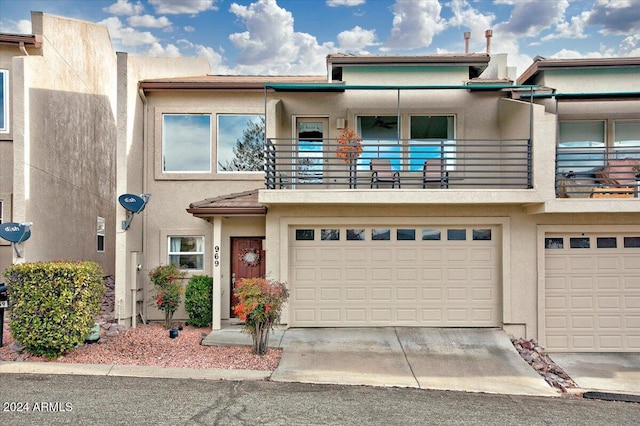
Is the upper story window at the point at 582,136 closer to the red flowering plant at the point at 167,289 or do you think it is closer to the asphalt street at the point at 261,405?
the asphalt street at the point at 261,405

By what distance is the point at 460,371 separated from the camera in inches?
354

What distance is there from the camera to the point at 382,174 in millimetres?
11539

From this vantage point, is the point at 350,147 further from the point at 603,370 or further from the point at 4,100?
the point at 4,100

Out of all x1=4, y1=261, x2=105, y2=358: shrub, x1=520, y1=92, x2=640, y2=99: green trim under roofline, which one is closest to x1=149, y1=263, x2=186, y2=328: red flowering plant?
x1=4, y1=261, x2=105, y2=358: shrub

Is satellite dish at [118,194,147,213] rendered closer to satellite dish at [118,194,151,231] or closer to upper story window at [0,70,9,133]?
satellite dish at [118,194,151,231]

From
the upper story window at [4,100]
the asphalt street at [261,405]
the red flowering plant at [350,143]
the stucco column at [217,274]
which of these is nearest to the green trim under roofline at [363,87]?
the red flowering plant at [350,143]

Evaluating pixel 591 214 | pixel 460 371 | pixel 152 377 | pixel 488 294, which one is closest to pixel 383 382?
pixel 460 371

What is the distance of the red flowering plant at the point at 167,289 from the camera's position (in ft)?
37.5

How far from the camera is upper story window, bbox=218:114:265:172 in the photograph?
Answer: 1285 cm

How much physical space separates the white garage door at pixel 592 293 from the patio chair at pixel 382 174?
12.3ft

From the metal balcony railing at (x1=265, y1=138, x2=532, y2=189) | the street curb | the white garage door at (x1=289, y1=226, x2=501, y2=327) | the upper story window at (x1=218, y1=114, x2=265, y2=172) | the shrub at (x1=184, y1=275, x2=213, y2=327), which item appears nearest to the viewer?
the street curb

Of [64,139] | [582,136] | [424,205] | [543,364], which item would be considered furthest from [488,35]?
[64,139]

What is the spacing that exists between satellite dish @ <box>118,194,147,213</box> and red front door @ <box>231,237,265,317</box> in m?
2.28

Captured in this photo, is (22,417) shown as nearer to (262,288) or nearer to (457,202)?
(262,288)
